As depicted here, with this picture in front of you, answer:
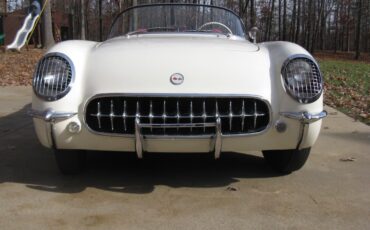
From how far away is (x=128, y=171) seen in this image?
13.1ft

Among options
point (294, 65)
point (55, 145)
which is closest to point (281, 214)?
point (294, 65)

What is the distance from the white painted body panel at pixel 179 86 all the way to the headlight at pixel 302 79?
0.04 metres

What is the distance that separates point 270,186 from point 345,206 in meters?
0.58

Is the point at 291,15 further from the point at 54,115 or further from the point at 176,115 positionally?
the point at 54,115

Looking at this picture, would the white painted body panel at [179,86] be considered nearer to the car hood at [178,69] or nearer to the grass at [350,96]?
the car hood at [178,69]

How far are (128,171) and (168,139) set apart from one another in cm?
83

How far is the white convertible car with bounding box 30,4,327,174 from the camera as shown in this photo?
3275 mm

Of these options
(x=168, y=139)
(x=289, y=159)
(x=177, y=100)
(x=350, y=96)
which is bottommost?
(x=350, y=96)

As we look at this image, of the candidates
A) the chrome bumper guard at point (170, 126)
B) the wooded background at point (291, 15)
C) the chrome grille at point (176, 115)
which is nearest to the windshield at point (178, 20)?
the chrome grille at point (176, 115)

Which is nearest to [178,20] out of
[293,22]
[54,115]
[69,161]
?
[69,161]

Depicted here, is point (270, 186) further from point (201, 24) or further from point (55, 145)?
point (201, 24)

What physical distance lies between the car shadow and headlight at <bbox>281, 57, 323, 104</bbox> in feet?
2.71

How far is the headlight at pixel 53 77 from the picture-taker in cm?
335

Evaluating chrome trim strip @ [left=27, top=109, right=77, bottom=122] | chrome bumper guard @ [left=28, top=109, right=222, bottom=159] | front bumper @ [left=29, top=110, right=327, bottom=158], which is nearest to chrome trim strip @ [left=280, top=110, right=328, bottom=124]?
front bumper @ [left=29, top=110, right=327, bottom=158]
